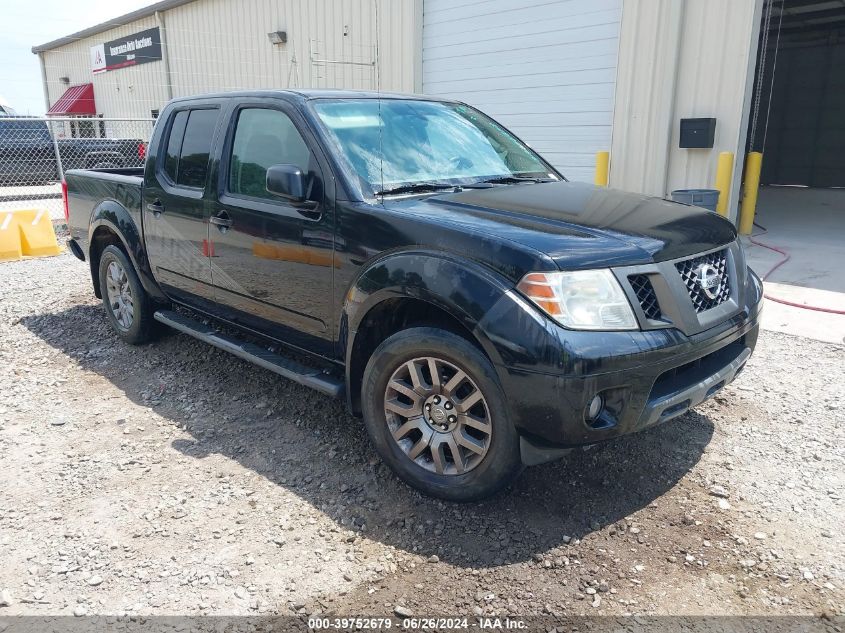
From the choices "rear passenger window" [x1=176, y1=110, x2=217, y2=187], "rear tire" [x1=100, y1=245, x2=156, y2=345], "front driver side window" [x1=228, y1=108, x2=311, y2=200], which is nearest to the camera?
"front driver side window" [x1=228, y1=108, x2=311, y2=200]

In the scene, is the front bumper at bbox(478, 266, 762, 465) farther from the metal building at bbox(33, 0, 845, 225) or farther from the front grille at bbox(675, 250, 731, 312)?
the metal building at bbox(33, 0, 845, 225)

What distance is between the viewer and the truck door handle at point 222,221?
4062 mm

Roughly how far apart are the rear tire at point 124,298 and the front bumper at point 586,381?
3.48 meters

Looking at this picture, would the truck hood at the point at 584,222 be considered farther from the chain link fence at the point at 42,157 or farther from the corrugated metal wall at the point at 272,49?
the chain link fence at the point at 42,157

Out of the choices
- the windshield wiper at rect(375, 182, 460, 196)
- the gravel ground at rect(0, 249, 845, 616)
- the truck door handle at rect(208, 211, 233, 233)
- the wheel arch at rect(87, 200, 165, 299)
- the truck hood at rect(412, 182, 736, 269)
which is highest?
the windshield wiper at rect(375, 182, 460, 196)

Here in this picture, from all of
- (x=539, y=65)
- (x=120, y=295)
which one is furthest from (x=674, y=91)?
(x=120, y=295)

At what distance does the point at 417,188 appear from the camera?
3566mm

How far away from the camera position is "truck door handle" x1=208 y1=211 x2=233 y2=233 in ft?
13.3

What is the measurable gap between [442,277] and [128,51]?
24279 millimetres

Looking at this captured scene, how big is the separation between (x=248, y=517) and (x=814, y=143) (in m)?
22.0

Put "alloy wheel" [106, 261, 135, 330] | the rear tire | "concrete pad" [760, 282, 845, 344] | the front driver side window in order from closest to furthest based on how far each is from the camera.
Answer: the front driver side window → the rear tire → "alloy wheel" [106, 261, 135, 330] → "concrete pad" [760, 282, 845, 344]

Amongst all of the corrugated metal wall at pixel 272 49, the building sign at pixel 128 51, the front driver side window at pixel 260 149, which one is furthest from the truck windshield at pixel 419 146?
the building sign at pixel 128 51

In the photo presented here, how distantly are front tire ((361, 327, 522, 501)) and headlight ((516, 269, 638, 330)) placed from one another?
0.36 meters

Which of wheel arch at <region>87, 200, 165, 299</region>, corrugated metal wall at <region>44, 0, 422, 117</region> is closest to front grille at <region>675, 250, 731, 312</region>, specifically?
wheel arch at <region>87, 200, 165, 299</region>
